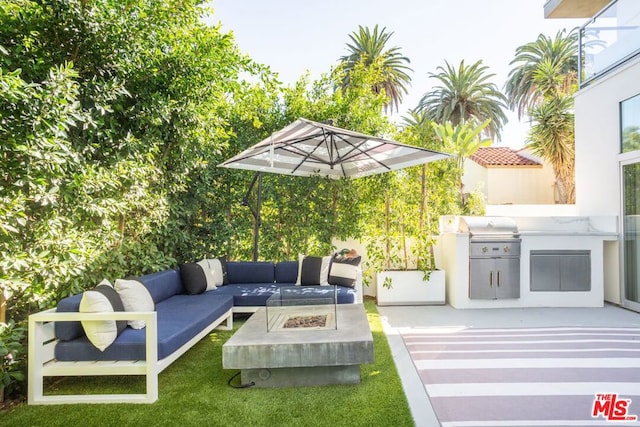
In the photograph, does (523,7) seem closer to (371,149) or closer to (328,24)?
(328,24)

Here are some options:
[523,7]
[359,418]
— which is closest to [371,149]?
[359,418]

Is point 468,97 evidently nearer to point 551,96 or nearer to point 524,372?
point 551,96

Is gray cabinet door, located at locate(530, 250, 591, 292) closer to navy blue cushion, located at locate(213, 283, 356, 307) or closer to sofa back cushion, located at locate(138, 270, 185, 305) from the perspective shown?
navy blue cushion, located at locate(213, 283, 356, 307)

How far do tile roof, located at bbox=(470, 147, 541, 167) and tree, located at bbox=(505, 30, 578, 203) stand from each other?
7.16 ft

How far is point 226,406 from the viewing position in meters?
2.89

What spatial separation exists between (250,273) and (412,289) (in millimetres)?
2784

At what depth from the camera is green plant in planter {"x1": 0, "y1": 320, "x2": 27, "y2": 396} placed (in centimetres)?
280

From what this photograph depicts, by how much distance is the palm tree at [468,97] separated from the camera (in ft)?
60.3

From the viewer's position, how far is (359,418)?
8.77 ft

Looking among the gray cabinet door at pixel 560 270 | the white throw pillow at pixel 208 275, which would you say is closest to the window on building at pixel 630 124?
the gray cabinet door at pixel 560 270

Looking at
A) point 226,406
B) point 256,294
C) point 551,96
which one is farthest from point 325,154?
point 551,96

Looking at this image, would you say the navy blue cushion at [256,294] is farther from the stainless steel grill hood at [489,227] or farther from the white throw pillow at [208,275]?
the stainless steel grill hood at [489,227]

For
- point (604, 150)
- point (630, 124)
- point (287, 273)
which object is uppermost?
point (630, 124)

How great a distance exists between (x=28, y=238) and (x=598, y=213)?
26.9 feet
